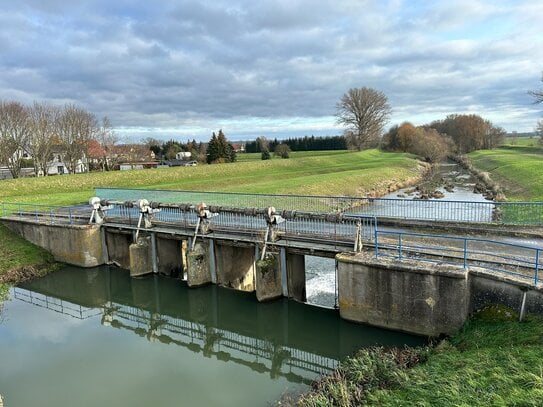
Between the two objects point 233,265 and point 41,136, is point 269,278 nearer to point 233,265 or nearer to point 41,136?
point 233,265

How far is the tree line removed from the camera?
5266 cm

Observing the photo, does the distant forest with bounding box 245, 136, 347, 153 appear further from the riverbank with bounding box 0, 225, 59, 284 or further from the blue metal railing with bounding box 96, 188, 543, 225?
the riverbank with bounding box 0, 225, 59, 284

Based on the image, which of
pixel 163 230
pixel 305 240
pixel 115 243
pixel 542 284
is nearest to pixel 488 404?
pixel 542 284

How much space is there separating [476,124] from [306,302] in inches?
4441

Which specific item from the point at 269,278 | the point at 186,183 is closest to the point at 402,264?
the point at 269,278

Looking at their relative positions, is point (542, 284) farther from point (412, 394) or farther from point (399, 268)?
point (412, 394)

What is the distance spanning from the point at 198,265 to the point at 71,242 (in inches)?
329

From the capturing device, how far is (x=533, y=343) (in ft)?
31.0

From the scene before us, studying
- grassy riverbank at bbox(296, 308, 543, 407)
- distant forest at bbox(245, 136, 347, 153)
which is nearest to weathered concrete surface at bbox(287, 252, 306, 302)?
grassy riverbank at bbox(296, 308, 543, 407)

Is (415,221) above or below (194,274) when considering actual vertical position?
above

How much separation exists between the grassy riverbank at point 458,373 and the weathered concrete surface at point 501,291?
29 cm

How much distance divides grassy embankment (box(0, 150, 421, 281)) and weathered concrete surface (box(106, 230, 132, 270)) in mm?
3273

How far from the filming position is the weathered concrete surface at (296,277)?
16734 millimetres

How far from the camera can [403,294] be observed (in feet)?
41.9
